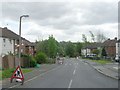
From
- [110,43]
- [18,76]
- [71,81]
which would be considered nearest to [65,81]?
[71,81]

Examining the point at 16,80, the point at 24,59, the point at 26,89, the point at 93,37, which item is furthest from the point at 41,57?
the point at 93,37

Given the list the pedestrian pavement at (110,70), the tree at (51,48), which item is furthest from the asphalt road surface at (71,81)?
the tree at (51,48)

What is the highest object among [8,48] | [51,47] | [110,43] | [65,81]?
[110,43]

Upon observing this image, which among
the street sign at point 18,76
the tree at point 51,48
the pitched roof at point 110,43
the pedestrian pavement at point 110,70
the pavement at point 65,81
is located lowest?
the pedestrian pavement at point 110,70

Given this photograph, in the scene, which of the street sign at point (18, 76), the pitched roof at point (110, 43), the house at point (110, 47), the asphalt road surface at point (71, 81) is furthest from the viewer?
the pitched roof at point (110, 43)

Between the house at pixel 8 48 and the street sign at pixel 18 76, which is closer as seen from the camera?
the street sign at pixel 18 76

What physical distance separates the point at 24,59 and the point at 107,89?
4020cm

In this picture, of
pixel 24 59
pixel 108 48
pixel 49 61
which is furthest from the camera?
pixel 108 48

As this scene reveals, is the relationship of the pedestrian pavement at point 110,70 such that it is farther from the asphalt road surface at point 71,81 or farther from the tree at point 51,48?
the tree at point 51,48

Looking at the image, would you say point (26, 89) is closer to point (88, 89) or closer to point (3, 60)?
point (88, 89)

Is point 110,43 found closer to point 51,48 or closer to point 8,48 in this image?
point 51,48

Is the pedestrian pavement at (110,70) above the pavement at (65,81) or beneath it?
beneath

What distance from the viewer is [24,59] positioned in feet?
193

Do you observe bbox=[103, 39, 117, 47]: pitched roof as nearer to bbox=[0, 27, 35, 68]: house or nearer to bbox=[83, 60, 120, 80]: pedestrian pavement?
bbox=[0, 27, 35, 68]: house
